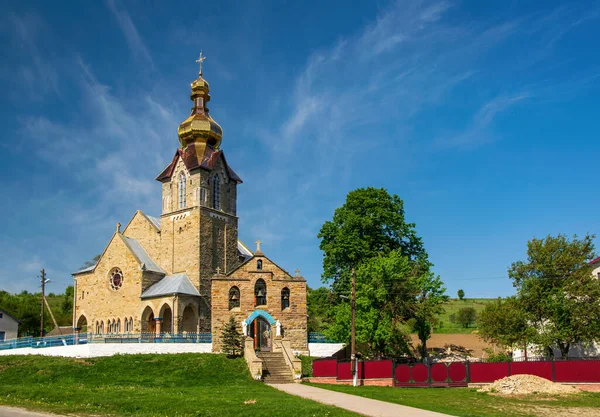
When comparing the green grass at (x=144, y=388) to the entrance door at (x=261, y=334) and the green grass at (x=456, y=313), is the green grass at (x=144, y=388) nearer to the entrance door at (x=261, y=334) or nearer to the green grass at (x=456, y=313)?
the entrance door at (x=261, y=334)

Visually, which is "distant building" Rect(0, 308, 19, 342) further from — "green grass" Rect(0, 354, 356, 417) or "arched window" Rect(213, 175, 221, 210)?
"arched window" Rect(213, 175, 221, 210)

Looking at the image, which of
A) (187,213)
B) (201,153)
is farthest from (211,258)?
(201,153)

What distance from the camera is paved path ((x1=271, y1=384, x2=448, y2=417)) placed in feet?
55.2

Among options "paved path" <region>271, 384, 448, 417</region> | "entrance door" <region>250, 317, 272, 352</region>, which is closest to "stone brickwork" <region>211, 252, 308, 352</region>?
"entrance door" <region>250, 317, 272, 352</region>

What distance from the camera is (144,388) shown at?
23.1 meters

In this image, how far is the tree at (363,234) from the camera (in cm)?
4169

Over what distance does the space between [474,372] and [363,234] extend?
1729 centimetres

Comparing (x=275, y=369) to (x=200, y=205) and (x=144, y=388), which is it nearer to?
(x=144, y=388)

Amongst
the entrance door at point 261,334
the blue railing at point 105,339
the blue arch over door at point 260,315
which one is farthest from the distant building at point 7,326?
the blue arch over door at point 260,315

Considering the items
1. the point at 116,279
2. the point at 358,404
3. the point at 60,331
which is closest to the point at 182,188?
the point at 116,279

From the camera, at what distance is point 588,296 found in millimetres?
31250

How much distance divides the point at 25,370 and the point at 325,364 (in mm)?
14528

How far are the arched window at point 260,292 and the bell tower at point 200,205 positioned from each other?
6.38 m

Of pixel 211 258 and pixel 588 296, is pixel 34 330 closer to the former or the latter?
pixel 211 258
